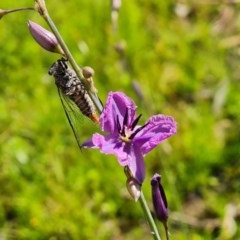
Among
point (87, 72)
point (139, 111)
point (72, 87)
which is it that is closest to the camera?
point (87, 72)

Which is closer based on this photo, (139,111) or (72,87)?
(72,87)

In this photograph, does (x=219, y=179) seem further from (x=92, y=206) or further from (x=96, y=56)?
(x=96, y=56)

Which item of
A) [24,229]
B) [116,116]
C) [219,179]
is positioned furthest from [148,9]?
[116,116]

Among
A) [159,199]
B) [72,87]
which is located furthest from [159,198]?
[72,87]

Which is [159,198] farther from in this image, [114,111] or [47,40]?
[47,40]

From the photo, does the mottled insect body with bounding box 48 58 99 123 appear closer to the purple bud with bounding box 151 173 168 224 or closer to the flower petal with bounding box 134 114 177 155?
the flower petal with bounding box 134 114 177 155

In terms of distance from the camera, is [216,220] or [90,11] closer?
[216,220]

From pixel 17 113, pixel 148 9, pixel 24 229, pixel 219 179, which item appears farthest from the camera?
pixel 148 9
